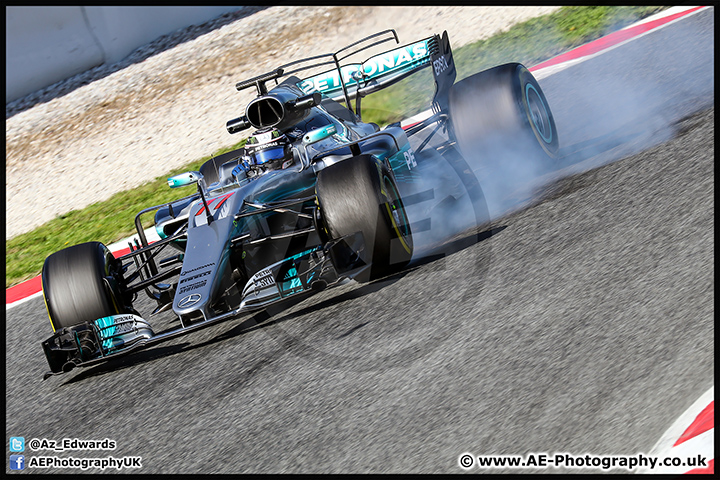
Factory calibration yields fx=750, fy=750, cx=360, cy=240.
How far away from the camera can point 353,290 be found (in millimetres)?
4984

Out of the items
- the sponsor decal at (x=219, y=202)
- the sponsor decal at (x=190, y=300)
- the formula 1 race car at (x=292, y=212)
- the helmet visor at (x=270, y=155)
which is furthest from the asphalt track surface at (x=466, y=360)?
the helmet visor at (x=270, y=155)

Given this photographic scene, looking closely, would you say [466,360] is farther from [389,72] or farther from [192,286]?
[389,72]

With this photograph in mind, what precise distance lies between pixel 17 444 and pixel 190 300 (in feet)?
4.04

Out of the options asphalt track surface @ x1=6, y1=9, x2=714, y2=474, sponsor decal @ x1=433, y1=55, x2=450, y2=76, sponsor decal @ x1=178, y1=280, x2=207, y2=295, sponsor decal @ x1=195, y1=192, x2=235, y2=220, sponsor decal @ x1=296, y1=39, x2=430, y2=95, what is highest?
sponsor decal @ x1=296, y1=39, x2=430, y2=95

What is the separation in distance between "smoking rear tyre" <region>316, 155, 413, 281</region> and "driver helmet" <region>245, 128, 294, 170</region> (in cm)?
106

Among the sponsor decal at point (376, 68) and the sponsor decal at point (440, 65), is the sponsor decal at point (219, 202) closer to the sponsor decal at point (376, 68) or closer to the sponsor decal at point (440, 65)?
the sponsor decal at point (376, 68)

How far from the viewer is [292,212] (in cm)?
498

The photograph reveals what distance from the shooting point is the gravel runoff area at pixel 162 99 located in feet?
36.2

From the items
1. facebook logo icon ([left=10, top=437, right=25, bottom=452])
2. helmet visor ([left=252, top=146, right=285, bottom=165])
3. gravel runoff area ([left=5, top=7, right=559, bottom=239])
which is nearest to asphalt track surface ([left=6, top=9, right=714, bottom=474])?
facebook logo icon ([left=10, top=437, right=25, bottom=452])

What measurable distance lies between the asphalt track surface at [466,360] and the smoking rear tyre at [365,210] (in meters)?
0.31

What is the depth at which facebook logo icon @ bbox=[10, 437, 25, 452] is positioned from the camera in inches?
163

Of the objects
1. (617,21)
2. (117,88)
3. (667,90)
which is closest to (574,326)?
(667,90)

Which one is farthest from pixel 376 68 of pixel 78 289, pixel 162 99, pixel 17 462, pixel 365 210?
pixel 162 99

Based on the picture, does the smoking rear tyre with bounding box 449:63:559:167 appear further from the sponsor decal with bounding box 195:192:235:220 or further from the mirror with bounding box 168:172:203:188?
the mirror with bounding box 168:172:203:188
